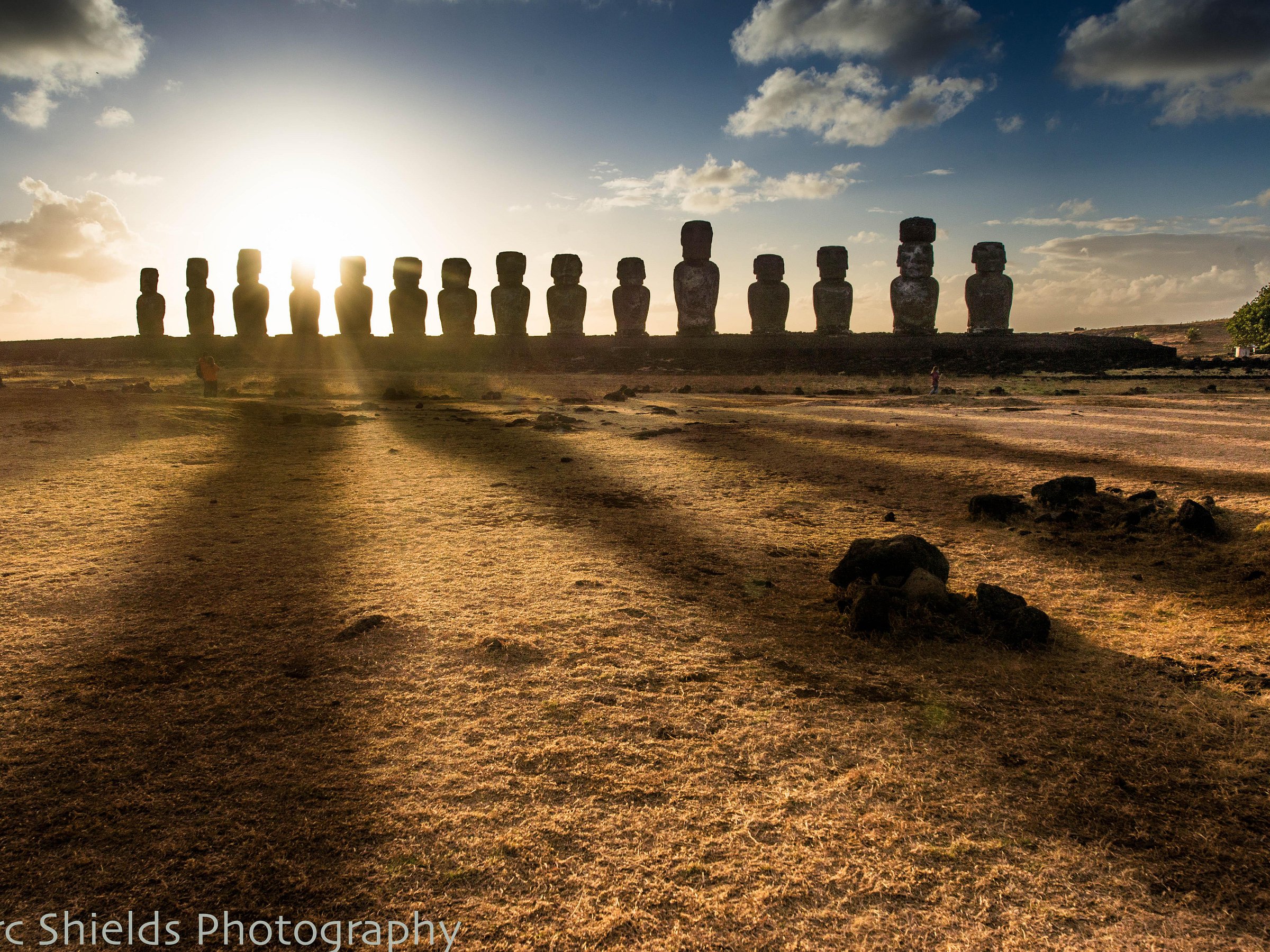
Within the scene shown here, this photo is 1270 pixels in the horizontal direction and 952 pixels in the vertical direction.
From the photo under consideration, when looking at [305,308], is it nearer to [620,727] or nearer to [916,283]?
[916,283]

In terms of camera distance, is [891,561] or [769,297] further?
[769,297]

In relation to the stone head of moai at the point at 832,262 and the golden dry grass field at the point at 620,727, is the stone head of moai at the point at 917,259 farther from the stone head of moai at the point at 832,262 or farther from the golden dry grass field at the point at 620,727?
the golden dry grass field at the point at 620,727

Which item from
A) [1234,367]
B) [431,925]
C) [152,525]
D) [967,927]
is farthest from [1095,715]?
[1234,367]

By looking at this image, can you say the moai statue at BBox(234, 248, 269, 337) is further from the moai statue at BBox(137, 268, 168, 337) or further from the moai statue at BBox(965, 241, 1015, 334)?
the moai statue at BBox(965, 241, 1015, 334)

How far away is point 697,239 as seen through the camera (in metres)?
34.2

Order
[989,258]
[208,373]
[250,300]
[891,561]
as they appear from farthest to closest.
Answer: [250,300], [989,258], [208,373], [891,561]

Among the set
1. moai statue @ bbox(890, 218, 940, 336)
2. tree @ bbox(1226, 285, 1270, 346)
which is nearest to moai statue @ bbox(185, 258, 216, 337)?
moai statue @ bbox(890, 218, 940, 336)

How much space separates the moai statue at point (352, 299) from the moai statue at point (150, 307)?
38.5ft

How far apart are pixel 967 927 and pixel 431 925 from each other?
1390 mm

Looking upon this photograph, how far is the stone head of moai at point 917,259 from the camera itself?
105 ft

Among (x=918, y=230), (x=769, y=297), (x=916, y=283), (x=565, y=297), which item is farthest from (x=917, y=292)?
(x=565, y=297)

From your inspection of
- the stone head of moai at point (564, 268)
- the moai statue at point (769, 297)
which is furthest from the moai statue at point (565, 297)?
the moai statue at point (769, 297)

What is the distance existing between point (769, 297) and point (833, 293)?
293 cm

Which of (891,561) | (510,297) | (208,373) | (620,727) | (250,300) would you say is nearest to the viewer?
(620,727)
